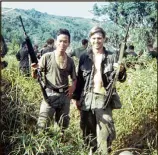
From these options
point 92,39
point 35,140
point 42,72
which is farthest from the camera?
point 42,72

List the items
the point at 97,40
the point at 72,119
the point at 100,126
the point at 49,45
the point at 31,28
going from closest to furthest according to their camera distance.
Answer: the point at 97,40 → the point at 100,126 → the point at 72,119 → the point at 49,45 → the point at 31,28

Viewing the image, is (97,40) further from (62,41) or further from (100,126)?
(100,126)

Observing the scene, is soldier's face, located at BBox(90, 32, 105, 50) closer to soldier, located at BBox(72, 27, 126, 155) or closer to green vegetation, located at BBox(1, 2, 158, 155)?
soldier, located at BBox(72, 27, 126, 155)

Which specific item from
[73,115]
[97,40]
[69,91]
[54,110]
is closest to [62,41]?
[97,40]

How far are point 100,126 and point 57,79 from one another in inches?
28.8

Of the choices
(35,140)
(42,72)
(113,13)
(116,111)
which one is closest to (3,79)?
(42,72)

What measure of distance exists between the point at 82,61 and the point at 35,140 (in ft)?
3.55

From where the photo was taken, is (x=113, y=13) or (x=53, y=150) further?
(x=113, y=13)

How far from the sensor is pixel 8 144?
13.1 ft

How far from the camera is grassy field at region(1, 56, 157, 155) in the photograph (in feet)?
13.0

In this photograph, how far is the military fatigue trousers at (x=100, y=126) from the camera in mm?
4262

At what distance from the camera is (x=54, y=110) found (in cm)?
437

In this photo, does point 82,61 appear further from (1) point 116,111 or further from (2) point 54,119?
(1) point 116,111

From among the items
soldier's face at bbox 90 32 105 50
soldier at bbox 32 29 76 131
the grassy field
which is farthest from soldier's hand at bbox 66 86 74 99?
soldier's face at bbox 90 32 105 50
